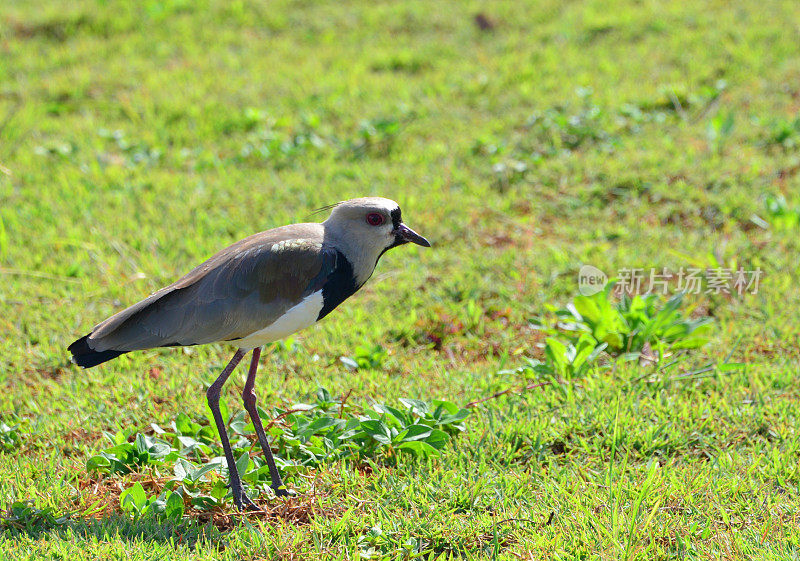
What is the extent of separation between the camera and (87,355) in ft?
11.9

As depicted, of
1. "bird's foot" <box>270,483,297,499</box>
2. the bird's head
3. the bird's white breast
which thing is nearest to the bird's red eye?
the bird's head

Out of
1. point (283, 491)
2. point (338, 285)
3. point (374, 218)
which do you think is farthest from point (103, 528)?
point (374, 218)

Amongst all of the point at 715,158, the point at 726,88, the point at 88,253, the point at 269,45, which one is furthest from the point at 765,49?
the point at 88,253

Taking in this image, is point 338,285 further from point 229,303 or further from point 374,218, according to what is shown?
point 229,303

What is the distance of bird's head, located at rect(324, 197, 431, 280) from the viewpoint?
375 centimetres

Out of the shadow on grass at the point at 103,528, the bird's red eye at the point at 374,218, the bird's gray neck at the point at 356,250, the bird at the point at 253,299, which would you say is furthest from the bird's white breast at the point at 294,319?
the shadow on grass at the point at 103,528

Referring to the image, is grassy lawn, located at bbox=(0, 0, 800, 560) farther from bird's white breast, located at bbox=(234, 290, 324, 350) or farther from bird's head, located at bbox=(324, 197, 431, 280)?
bird's head, located at bbox=(324, 197, 431, 280)

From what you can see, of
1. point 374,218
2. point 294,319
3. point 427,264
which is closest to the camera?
point 294,319

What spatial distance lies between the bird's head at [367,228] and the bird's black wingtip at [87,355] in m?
1.07

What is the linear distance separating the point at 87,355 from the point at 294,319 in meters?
0.89

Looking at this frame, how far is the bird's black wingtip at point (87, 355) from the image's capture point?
360 cm

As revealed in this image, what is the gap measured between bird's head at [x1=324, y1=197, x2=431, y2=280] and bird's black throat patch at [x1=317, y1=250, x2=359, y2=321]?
0.15 feet

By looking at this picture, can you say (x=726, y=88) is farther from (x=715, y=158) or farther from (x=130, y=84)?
(x=130, y=84)

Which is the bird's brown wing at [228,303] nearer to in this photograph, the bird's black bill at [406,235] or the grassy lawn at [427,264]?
the bird's black bill at [406,235]
